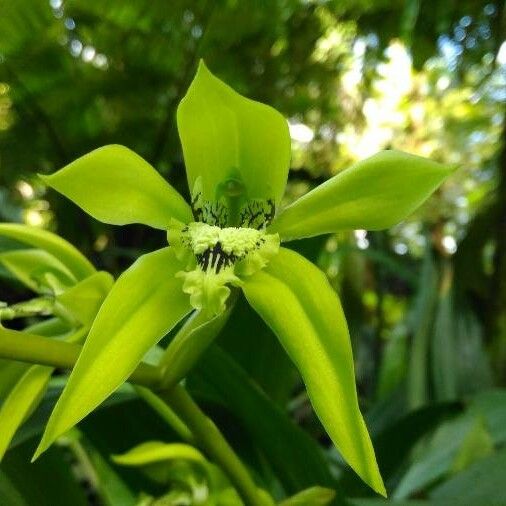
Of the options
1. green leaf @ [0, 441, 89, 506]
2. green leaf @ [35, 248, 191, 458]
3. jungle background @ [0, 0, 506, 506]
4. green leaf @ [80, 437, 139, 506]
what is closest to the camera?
green leaf @ [35, 248, 191, 458]

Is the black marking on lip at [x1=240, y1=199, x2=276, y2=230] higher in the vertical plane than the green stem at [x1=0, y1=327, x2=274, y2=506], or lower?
higher

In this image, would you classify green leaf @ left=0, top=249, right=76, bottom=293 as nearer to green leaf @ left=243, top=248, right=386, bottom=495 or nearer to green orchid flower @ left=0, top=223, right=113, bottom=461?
green orchid flower @ left=0, top=223, right=113, bottom=461

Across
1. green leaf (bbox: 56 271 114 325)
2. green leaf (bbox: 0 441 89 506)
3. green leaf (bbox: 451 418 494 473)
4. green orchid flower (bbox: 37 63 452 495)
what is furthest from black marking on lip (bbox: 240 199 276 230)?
green leaf (bbox: 451 418 494 473)

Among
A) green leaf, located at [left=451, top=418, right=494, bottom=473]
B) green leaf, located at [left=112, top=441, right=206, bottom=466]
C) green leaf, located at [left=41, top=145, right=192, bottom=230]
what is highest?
green leaf, located at [left=41, top=145, right=192, bottom=230]

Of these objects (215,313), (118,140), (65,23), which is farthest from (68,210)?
(215,313)

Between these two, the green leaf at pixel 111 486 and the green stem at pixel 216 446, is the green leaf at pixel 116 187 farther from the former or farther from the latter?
the green leaf at pixel 111 486
